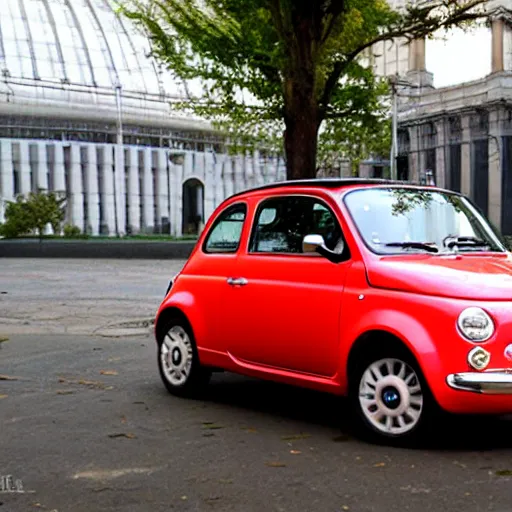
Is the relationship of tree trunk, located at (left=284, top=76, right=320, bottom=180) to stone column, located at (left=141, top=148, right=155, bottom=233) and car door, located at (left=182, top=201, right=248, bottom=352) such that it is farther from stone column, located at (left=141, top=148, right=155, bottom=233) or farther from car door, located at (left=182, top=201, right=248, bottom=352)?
stone column, located at (left=141, top=148, right=155, bottom=233)

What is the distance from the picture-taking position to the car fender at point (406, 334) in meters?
5.59

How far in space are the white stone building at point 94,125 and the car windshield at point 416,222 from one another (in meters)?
59.9

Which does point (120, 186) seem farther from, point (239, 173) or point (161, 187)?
point (239, 173)

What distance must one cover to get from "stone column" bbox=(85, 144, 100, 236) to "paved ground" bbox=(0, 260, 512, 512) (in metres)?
59.8

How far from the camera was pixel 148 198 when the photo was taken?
72.1m

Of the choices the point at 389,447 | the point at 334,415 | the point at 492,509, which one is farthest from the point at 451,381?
the point at 334,415

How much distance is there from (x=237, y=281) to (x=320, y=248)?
1.01m

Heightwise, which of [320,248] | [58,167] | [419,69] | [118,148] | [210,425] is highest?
[419,69]

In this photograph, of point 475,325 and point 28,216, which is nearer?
point 475,325

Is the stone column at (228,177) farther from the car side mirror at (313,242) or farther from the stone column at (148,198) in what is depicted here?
the car side mirror at (313,242)

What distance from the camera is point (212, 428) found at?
651 cm

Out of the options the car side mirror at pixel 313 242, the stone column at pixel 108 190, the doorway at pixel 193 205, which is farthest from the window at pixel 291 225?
the doorway at pixel 193 205

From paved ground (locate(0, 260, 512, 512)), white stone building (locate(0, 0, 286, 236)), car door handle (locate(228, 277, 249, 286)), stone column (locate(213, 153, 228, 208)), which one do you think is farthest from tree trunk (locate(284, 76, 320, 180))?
stone column (locate(213, 153, 228, 208))

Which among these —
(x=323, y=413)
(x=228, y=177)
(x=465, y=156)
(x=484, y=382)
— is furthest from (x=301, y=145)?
(x=228, y=177)
